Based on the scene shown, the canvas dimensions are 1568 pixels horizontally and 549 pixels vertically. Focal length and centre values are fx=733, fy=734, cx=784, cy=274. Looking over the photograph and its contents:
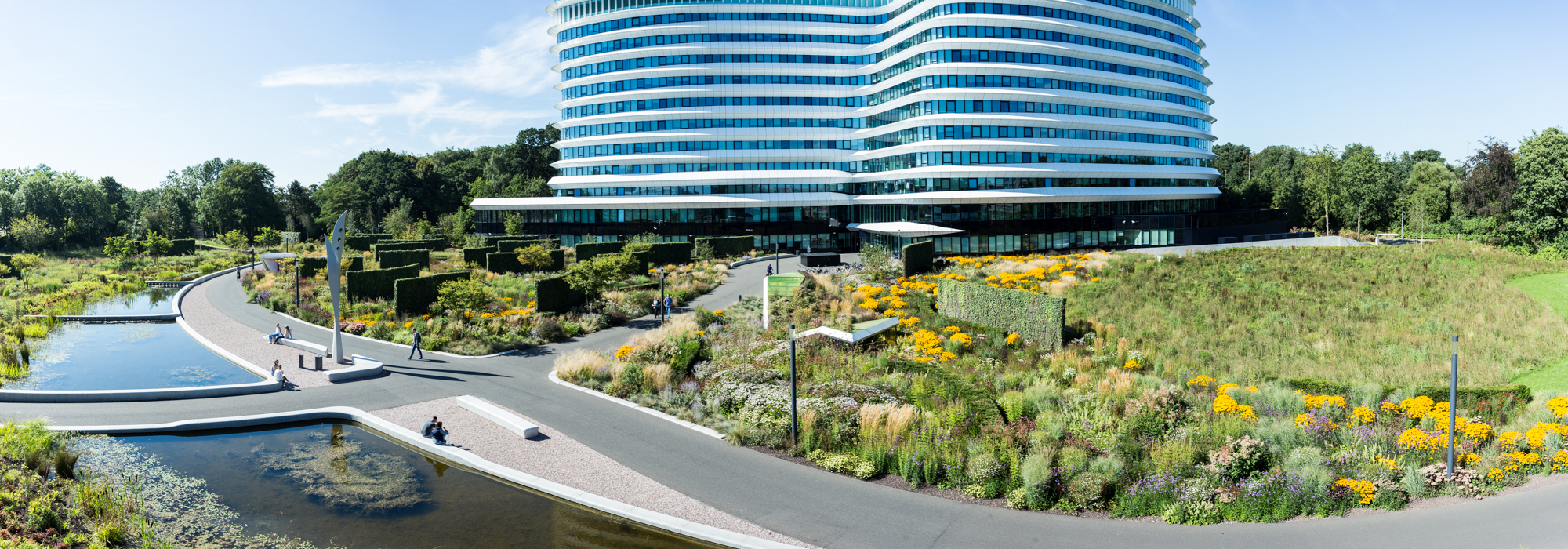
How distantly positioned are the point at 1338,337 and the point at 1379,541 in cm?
1824

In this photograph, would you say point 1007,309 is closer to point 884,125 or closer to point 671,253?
point 671,253

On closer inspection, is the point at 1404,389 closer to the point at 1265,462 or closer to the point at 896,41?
the point at 1265,462

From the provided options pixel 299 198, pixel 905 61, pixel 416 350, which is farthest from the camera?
→ pixel 299 198

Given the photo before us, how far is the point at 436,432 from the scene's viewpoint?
690 inches

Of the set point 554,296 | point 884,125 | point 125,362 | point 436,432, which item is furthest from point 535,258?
point 884,125

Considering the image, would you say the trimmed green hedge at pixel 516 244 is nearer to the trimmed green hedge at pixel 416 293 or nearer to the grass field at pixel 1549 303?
the trimmed green hedge at pixel 416 293

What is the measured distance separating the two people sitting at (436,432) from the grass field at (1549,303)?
2845 centimetres

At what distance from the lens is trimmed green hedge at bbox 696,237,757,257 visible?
64.2m

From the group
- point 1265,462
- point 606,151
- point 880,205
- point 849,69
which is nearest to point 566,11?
point 606,151

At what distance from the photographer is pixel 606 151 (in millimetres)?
82250

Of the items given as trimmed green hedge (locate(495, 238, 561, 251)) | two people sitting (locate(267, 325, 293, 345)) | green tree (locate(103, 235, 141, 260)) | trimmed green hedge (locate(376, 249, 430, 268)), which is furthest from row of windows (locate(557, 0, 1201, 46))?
two people sitting (locate(267, 325, 293, 345))

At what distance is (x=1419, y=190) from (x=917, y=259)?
78.9 metres

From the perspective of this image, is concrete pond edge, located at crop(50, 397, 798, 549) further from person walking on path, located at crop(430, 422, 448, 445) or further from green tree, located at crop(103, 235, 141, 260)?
green tree, located at crop(103, 235, 141, 260)

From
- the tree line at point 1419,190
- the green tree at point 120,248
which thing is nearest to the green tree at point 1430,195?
the tree line at point 1419,190
